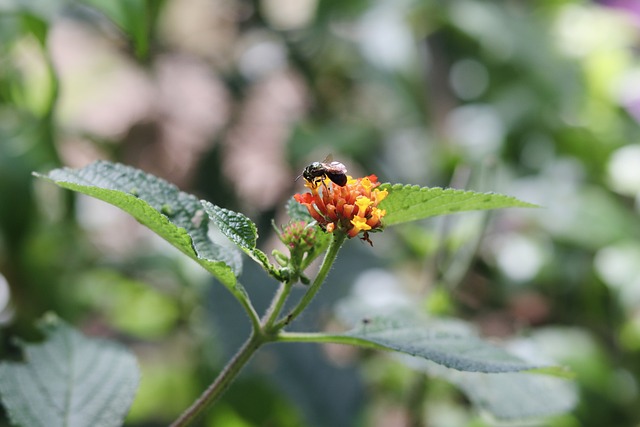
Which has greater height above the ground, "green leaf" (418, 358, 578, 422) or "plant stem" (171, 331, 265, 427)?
"green leaf" (418, 358, 578, 422)

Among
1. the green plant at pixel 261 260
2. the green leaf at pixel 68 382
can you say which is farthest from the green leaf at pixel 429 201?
the green leaf at pixel 68 382

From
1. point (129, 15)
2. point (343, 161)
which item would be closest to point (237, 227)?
point (129, 15)

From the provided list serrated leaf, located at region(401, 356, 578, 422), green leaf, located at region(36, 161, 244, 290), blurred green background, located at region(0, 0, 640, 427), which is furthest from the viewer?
blurred green background, located at region(0, 0, 640, 427)

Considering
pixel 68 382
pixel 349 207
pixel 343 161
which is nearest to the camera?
pixel 349 207

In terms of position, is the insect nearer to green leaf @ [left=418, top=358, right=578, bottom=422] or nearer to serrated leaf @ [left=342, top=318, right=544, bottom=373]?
serrated leaf @ [left=342, top=318, right=544, bottom=373]

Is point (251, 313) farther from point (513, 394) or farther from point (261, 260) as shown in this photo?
point (513, 394)

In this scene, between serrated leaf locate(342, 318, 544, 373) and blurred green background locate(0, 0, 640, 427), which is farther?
blurred green background locate(0, 0, 640, 427)

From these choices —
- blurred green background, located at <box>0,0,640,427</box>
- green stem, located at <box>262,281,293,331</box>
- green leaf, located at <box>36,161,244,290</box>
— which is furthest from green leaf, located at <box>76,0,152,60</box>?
green stem, located at <box>262,281,293,331</box>

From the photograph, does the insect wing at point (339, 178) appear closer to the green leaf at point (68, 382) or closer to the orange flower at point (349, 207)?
the orange flower at point (349, 207)
